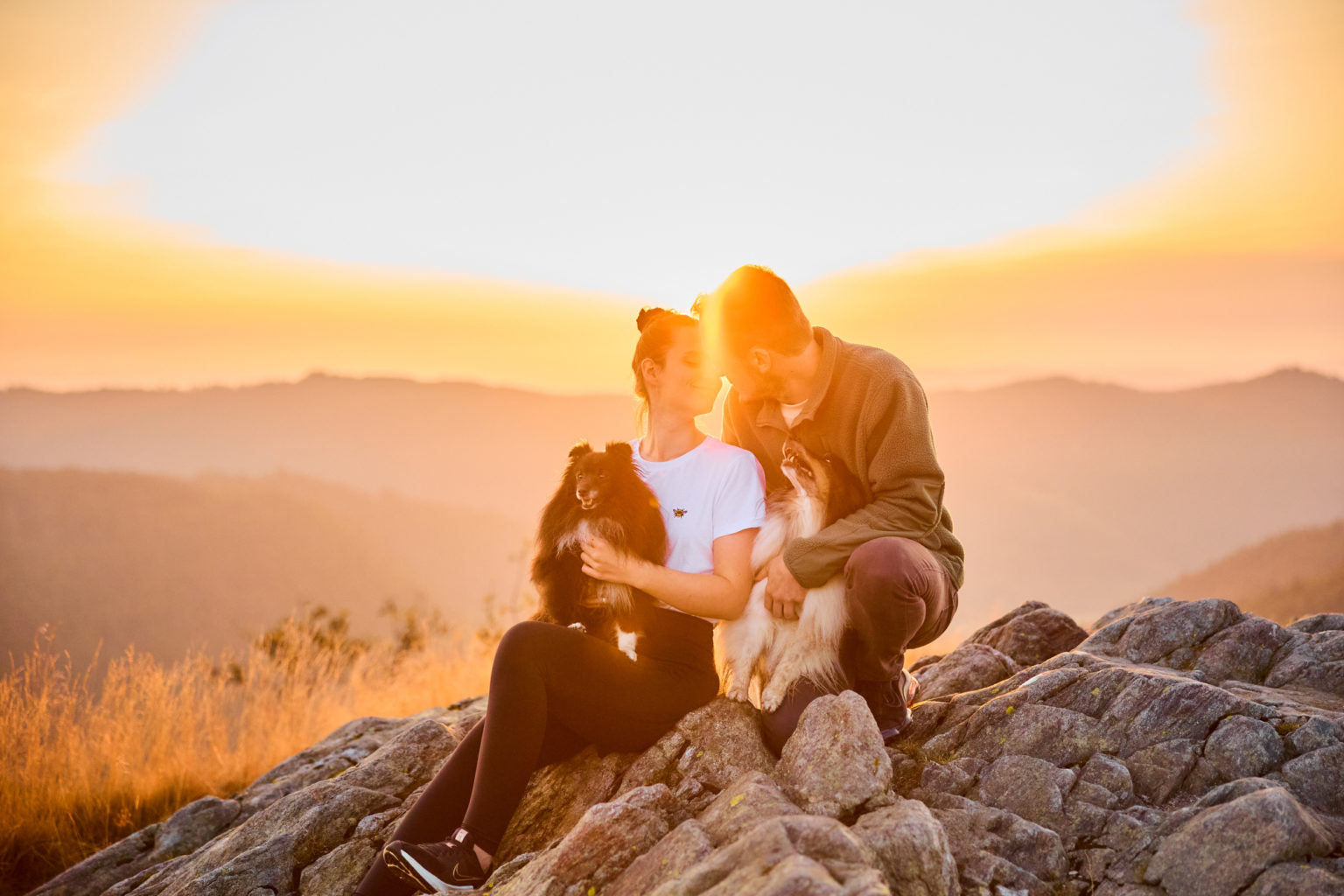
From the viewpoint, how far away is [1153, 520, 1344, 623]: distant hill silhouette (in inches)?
637

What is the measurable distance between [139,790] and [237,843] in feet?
8.77

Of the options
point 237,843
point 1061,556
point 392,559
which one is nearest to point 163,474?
point 392,559

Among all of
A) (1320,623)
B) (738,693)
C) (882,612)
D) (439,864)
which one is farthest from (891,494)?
(1320,623)

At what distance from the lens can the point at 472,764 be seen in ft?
10.2

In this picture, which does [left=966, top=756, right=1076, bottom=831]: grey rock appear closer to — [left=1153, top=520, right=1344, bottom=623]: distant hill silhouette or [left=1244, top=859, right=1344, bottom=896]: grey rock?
[left=1244, top=859, right=1344, bottom=896]: grey rock

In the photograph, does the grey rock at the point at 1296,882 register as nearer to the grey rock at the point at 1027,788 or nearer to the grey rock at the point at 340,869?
the grey rock at the point at 1027,788

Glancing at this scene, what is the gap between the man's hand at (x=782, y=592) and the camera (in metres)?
3.16

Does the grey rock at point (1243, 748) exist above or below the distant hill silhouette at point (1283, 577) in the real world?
above

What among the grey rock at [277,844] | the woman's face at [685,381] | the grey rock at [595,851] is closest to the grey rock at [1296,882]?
the grey rock at [595,851]

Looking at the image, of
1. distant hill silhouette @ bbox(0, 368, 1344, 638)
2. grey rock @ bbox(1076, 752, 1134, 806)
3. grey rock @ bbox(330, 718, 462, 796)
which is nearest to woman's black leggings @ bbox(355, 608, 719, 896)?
grey rock @ bbox(330, 718, 462, 796)

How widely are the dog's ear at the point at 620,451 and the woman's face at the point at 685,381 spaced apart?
0.61ft

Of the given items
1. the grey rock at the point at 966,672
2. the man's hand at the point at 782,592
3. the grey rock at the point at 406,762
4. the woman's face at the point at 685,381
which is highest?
the woman's face at the point at 685,381

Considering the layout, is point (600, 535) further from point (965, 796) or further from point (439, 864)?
point (965, 796)

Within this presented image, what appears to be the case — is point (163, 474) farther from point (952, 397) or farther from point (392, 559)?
point (952, 397)
